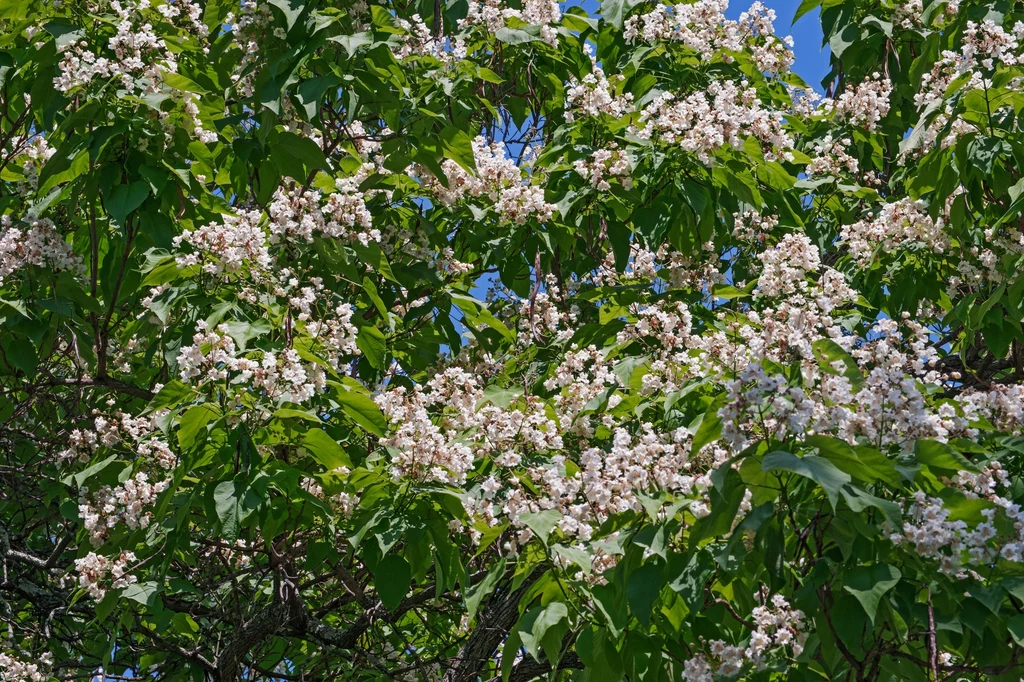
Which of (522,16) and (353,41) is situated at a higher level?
(522,16)

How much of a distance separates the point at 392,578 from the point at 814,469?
1.44 meters

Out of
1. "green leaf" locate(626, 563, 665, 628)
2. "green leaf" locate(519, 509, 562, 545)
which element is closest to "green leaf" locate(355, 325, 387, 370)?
"green leaf" locate(519, 509, 562, 545)

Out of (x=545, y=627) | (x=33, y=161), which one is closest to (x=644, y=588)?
(x=545, y=627)

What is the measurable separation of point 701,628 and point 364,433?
1286 mm

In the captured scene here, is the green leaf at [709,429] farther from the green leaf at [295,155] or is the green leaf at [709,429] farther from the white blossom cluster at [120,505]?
the white blossom cluster at [120,505]

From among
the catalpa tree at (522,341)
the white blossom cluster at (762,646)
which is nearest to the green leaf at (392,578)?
the catalpa tree at (522,341)

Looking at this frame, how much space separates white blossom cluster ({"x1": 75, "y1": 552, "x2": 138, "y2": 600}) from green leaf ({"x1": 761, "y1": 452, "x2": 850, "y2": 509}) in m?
2.23

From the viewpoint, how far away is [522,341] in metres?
4.10

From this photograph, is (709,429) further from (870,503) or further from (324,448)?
(324,448)

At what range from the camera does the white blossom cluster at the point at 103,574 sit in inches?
136

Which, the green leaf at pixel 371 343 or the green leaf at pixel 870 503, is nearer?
the green leaf at pixel 870 503

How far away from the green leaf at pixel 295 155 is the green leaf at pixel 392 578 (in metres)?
1.21

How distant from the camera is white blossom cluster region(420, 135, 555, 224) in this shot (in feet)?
12.8

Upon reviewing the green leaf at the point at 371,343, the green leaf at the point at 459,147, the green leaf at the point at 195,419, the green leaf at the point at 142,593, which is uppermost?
the green leaf at the point at 459,147
